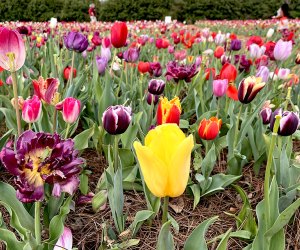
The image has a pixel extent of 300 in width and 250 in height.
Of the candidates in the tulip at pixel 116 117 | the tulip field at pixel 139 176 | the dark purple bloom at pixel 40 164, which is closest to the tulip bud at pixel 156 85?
the tulip field at pixel 139 176

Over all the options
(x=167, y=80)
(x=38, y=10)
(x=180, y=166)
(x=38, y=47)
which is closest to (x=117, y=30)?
(x=167, y=80)

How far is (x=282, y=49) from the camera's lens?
102 inches

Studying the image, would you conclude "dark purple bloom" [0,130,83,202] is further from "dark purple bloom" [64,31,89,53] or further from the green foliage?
the green foliage

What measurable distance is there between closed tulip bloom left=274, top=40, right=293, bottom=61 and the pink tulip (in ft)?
5.82

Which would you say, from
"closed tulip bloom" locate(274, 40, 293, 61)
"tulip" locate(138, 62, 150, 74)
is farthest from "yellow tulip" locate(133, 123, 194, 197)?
"closed tulip bloom" locate(274, 40, 293, 61)

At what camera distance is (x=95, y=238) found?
1438 millimetres

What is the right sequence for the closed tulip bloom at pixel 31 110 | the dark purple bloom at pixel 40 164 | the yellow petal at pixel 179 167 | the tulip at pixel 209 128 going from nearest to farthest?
the yellow petal at pixel 179 167 → the dark purple bloom at pixel 40 164 → the closed tulip bloom at pixel 31 110 → the tulip at pixel 209 128

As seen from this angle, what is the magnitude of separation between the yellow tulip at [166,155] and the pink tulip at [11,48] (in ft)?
1.87

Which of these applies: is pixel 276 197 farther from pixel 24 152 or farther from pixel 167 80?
pixel 167 80

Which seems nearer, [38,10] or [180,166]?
[180,166]

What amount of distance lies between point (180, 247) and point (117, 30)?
3.81 feet

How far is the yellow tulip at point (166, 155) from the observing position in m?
0.95

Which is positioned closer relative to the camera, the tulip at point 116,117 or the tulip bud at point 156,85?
the tulip at point 116,117

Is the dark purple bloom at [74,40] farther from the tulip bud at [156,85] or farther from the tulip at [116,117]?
the tulip at [116,117]
